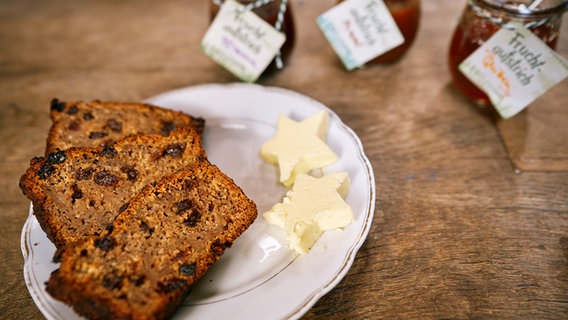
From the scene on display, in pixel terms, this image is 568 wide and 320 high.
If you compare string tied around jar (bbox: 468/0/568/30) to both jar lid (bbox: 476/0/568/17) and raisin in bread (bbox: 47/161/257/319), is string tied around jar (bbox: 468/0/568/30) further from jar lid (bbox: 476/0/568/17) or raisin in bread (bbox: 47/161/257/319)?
raisin in bread (bbox: 47/161/257/319)

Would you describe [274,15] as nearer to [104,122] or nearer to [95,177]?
[104,122]

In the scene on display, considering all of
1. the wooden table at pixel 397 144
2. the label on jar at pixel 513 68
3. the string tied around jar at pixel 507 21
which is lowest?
the wooden table at pixel 397 144

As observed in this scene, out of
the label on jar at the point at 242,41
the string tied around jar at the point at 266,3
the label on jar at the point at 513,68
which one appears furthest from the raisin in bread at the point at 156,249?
the label on jar at the point at 513,68

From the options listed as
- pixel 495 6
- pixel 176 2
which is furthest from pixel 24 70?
pixel 495 6

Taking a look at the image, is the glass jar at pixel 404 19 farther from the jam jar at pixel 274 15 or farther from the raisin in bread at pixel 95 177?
the raisin in bread at pixel 95 177

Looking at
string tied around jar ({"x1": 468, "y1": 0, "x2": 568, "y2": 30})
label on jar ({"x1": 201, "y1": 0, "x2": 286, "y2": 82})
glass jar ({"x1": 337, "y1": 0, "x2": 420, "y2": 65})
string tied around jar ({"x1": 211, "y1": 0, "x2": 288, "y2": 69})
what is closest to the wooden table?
glass jar ({"x1": 337, "y1": 0, "x2": 420, "y2": 65})

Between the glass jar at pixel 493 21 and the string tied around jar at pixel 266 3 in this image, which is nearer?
the glass jar at pixel 493 21

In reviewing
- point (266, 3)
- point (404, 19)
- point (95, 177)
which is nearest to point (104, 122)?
point (95, 177)
